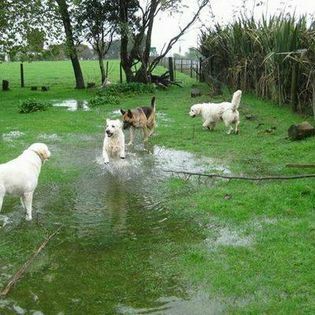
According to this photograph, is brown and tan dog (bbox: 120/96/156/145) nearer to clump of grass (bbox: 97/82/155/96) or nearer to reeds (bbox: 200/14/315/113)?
reeds (bbox: 200/14/315/113)

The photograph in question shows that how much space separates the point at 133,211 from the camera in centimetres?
805

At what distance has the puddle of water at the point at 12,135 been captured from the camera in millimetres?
14473

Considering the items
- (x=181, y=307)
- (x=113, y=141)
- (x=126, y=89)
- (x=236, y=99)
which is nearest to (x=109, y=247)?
(x=181, y=307)

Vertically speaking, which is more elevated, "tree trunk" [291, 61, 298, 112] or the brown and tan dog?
"tree trunk" [291, 61, 298, 112]

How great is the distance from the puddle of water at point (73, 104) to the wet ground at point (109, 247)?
1109 cm

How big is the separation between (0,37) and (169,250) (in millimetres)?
20980

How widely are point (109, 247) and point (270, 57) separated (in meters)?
13.0

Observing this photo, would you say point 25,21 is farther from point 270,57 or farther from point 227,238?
point 227,238

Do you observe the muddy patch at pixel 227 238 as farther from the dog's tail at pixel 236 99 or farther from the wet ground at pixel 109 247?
the dog's tail at pixel 236 99

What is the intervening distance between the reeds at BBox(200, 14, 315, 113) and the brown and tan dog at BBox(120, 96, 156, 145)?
4801 millimetres

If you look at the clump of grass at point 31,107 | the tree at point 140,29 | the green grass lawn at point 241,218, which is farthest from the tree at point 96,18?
the green grass lawn at point 241,218

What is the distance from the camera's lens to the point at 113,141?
11156mm

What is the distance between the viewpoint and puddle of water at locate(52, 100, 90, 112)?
21719 millimetres

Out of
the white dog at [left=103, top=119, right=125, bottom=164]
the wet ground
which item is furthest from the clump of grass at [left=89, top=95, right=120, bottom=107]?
the wet ground
